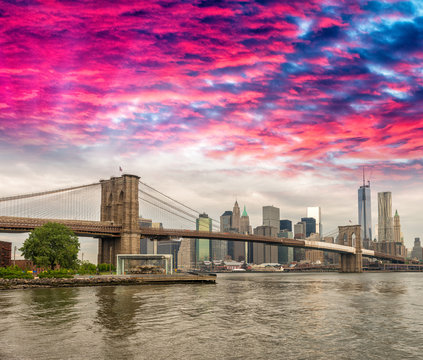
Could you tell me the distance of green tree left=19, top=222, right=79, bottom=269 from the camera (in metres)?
82.9

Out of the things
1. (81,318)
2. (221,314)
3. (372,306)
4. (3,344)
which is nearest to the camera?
(3,344)

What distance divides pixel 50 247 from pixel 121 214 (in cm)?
2895

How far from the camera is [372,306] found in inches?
1825

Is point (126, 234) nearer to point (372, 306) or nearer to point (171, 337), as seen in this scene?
point (372, 306)

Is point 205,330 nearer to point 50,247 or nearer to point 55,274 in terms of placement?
point 55,274

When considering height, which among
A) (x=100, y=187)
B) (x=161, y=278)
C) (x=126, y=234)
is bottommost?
(x=161, y=278)

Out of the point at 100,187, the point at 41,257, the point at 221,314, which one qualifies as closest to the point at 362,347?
the point at 221,314

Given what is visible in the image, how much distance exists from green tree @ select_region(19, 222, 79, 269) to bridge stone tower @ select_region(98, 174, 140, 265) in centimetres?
2276

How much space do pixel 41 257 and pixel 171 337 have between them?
61.3m

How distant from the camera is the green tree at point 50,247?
272ft

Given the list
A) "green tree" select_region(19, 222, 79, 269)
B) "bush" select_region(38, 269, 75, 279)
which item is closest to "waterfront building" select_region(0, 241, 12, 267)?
"green tree" select_region(19, 222, 79, 269)

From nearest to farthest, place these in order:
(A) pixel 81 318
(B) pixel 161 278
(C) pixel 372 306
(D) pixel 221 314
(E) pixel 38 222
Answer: (A) pixel 81 318, (D) pixel 221 314, (C) pixel 372 306, (B) pixel 161 278, (E) pixel 38 222

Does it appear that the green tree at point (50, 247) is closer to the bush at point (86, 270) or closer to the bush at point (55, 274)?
the bush at point (86, 270)

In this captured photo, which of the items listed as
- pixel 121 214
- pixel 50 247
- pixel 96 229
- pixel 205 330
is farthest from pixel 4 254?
pixel 205 330
